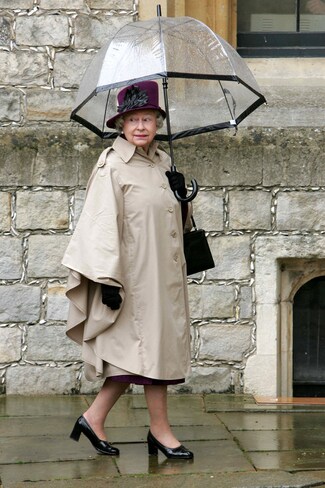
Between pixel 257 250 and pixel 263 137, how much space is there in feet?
2.31

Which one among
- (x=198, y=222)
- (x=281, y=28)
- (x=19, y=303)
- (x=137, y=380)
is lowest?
(x=137, y=380)

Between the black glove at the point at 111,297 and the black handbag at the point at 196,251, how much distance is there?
55 cm

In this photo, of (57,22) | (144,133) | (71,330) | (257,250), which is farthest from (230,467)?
(57,22)

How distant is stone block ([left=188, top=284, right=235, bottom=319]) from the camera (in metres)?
7.35

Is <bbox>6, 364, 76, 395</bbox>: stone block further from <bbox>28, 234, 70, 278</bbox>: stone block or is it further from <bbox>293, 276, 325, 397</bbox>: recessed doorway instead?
<bbox>293, 276, 325, 397</bbox>: recessed doorway

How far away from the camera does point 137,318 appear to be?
5422 mm

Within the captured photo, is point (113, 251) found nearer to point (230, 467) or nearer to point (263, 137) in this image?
point (230, 467)

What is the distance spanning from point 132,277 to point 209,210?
2.00 metres

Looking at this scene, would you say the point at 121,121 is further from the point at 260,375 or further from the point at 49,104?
the point at 260,375

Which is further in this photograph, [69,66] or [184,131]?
[69,66]

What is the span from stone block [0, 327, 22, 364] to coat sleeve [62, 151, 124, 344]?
1.81 m

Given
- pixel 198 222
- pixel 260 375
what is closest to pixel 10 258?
pixel 198 222

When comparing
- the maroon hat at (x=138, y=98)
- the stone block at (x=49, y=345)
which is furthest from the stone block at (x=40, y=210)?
the maroon hat at (x=138, y=98)

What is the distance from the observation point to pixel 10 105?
24.5 feet
